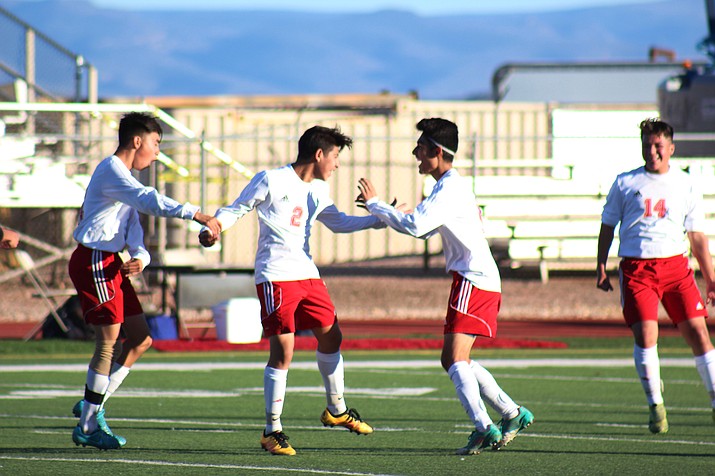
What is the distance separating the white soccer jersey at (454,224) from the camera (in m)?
7.54

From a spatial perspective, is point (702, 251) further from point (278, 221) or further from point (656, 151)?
point (278, 221)

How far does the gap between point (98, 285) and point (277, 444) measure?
150cm

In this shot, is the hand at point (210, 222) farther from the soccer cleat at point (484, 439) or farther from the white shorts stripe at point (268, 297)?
the soccer cleat at point (484, 439)

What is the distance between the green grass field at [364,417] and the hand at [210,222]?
133 centimetres

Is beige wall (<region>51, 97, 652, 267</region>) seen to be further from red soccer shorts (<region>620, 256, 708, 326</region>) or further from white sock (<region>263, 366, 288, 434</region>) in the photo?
white sock (<region>263, 366, 288, 434</region>)

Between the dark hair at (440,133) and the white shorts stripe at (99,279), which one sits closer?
the dark hair at (440,133)

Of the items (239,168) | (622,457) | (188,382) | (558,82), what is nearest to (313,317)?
(622,457)

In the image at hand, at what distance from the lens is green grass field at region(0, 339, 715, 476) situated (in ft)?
23.8

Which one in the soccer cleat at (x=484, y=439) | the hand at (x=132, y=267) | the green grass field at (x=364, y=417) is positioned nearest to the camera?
the green grass field at (x=364, y=417)

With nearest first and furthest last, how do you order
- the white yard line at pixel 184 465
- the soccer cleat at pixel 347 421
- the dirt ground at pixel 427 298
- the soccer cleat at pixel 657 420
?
the white yard line at pixel 184 465
the soccer cleat at pixel 347 421
the soccer cleat at pixel 657 420
the dirt ground at pixel 427 298

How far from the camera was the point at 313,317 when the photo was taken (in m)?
7.91

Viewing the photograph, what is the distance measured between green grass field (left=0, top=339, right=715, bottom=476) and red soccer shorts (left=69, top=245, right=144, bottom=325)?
827 millimetres

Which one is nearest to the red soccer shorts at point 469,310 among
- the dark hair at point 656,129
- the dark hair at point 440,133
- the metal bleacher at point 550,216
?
the dark hair at point 440,133

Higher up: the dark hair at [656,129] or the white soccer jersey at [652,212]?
the dark hair at [656,129]
